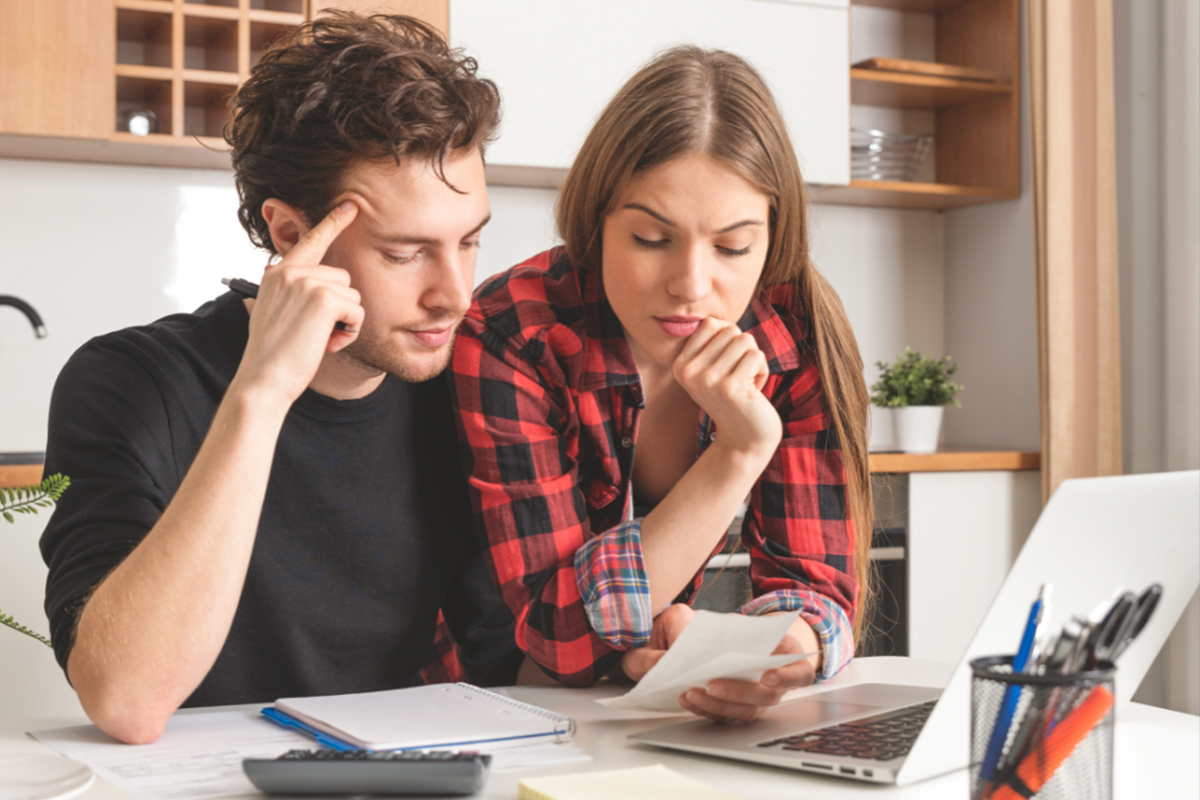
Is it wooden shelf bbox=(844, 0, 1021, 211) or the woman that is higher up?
wooden shelf bbox=(844, 0, 1021, 211)

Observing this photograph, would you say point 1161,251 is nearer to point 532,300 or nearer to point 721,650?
point 532,300

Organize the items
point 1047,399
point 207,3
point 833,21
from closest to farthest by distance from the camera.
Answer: point 207,3 → point 1047,399 → point 833,21

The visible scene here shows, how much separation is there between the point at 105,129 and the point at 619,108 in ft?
5.20

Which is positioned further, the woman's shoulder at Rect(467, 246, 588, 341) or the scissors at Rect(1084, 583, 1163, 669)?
the woman's shoulder at Rect(467, 246, 588, 341)

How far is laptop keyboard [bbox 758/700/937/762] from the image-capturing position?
75 centimetres

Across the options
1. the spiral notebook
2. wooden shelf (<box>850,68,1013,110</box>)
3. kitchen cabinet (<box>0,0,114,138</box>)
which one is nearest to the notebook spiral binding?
the spiral notebook

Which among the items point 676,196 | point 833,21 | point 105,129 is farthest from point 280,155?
point 833,21

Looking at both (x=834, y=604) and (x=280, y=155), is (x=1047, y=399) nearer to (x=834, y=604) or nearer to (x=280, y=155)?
(x=834, y=604)

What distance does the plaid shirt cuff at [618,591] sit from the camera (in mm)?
1059

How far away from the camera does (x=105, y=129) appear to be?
2.40 meters

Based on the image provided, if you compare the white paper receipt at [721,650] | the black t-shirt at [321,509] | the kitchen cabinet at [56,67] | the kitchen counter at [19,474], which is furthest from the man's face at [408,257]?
the kitchen cabinet at [56,67]

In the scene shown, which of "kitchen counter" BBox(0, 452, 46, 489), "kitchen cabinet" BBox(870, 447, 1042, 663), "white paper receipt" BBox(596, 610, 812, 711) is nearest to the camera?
"white paper receipt" BBox(596, 610, 812, 711)

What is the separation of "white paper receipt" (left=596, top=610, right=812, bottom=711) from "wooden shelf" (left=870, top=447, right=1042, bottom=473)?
1835 mm

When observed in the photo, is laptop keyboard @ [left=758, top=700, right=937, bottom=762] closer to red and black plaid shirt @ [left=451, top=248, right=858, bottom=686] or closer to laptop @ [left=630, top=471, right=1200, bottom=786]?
laptop @ [left=630, top=471, right=1200, bottom=786]
